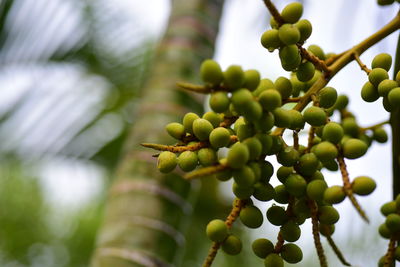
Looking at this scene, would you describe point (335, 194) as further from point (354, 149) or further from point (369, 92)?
point (369, 92)

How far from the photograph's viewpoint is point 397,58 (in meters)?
0.81

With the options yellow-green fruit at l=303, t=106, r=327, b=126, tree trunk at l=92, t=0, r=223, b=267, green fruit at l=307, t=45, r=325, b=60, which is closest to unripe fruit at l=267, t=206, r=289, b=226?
yellow-green fruit at l=303, t=106, r=327, b=126

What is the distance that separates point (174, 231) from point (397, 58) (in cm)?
78

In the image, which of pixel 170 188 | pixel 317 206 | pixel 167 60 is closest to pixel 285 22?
pixel 317 206

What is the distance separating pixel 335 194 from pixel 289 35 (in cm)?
19

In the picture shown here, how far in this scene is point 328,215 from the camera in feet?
2.04

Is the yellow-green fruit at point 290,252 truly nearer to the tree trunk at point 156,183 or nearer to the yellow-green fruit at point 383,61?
the yellow-green fruit at point 383,61

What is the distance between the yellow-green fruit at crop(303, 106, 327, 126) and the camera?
0.65 meters

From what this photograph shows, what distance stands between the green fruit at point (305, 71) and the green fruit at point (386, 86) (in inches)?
3.5

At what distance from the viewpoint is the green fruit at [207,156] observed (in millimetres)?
569

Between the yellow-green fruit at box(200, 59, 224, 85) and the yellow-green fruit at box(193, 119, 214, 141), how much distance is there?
67mm

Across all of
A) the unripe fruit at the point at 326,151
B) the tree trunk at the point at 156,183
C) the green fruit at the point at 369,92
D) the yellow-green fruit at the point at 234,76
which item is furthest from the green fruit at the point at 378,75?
the tree trunk at the point at 156,183

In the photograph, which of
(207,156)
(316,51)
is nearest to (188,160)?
(207,156)

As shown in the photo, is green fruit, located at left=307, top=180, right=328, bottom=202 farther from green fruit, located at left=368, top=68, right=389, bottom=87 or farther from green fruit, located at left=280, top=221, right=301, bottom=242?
green fruit, located at left=368, top=68, right=389, bottom=87
